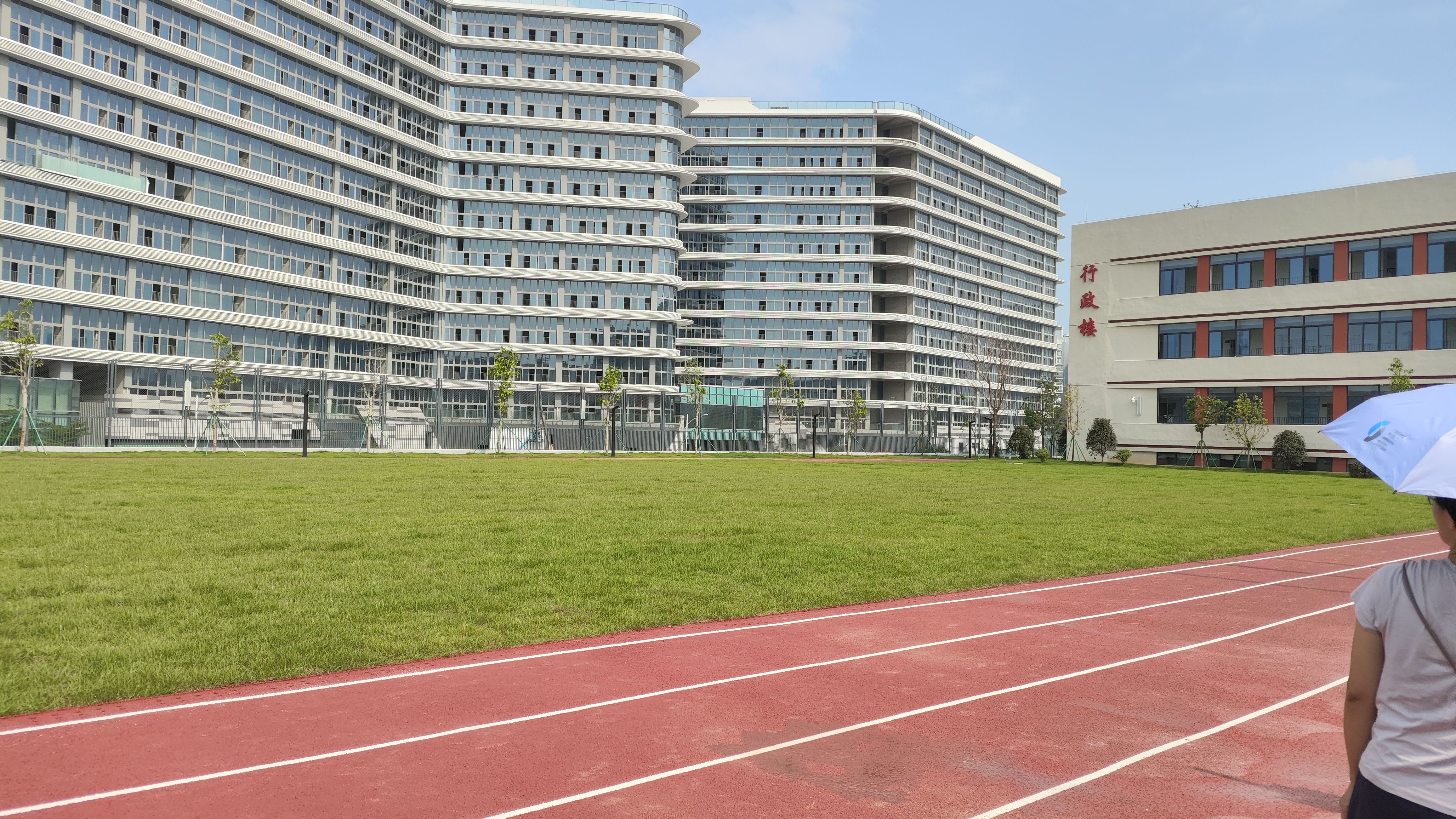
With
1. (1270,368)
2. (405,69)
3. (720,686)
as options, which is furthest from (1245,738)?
(405,69)

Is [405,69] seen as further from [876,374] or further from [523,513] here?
[523,513]

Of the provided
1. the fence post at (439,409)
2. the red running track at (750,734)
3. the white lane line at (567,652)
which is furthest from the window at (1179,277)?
the red running track at (750,734)

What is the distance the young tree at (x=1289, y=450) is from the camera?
44.7 metres

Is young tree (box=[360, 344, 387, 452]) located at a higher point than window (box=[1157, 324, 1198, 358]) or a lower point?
lower

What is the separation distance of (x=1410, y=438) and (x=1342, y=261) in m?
49.9

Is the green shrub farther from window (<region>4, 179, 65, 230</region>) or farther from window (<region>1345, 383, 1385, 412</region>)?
window (<region>4, 179, 65, 230</region>)

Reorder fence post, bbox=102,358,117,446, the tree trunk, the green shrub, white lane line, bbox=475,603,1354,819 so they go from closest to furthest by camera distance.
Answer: white lane line, bbox=475,603,1354,819 → the tree trunk → the green shrub → fence post, bbox=102,358,117,446

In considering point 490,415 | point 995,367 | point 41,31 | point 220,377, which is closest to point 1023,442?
point 995,367

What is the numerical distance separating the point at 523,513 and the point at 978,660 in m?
10.9

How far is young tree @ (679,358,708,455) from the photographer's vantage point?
66375mm

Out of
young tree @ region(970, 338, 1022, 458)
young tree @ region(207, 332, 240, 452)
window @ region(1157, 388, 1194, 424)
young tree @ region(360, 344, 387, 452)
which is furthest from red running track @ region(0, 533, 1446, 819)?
young tree @ region(970, 338, 1022, 458)

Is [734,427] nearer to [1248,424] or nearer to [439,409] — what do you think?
[439,409]

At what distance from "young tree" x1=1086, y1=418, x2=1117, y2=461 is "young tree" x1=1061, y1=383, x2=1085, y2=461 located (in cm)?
169

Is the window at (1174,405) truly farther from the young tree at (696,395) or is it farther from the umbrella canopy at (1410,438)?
the umbrella canopy at (1410,438)
